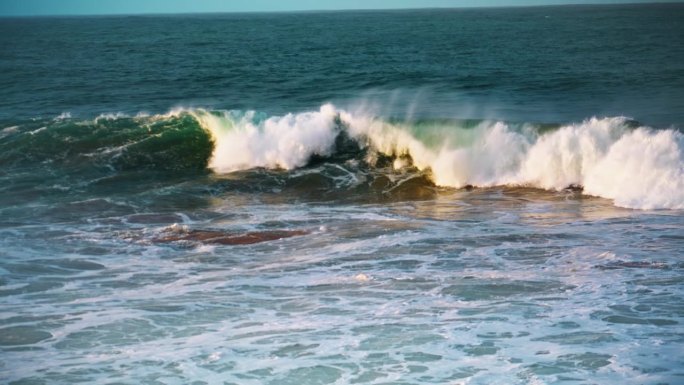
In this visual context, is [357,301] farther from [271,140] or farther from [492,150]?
[271,140]

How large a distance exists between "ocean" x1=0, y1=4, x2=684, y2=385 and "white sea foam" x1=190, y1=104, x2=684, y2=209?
0.06 meters

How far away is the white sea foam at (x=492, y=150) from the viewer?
17.2m

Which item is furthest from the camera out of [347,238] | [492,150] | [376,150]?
[376,150]

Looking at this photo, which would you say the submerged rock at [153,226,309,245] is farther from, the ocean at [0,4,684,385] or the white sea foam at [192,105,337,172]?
the white sea foam at [192,105,337,172]

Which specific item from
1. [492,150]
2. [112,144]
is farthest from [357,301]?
[112,144]

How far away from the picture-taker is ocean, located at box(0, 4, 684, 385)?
29.0 ft

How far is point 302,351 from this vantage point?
29.4ft

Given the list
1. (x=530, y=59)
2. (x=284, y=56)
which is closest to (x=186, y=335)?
(x=530, y=59)

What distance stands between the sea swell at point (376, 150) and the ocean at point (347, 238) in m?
0.07

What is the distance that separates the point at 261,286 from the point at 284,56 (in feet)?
140

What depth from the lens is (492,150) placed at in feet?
65.5

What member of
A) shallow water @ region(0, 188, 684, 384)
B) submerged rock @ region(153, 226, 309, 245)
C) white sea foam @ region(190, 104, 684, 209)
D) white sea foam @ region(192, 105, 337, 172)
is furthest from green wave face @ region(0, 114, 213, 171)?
submerged rock @ region(153, 226, 309, 245)

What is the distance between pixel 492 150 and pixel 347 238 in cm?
722

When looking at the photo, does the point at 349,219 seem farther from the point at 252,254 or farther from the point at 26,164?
the point at 26,164
